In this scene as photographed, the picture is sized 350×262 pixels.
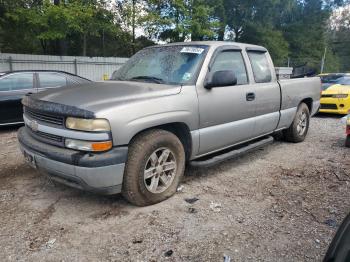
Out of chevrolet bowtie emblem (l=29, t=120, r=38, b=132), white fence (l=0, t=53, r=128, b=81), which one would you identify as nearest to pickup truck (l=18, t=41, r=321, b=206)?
chevrolet bowtie emblem (l=29, t=120, r=38, b=132)

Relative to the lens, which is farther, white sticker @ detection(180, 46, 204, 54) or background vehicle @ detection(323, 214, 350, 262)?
white sticker @ detection(180, 46, 204, 54)

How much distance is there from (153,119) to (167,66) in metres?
1.08

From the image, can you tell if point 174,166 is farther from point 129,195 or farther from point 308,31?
point 308,31

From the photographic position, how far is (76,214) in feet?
11.1

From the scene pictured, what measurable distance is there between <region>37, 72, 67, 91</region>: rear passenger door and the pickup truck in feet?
12.8

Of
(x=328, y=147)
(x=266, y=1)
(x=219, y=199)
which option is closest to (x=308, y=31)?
(x=266, y=1)

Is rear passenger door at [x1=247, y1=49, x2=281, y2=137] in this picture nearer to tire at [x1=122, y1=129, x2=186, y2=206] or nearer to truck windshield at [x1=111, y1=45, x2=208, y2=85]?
truck windshield at [x1=111, y1=45, x2=208, y2=85]

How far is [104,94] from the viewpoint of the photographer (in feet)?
11.1

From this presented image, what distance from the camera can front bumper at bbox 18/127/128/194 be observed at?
118 inches

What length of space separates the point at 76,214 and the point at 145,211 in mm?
739

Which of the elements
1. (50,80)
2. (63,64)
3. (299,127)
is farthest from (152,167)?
(63,64)

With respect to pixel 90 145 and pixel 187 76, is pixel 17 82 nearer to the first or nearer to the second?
pixel 187 76

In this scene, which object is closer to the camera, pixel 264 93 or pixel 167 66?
pixel 167 66

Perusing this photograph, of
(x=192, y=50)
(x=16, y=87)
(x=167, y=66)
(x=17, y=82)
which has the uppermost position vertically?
(x=192, y=50)
